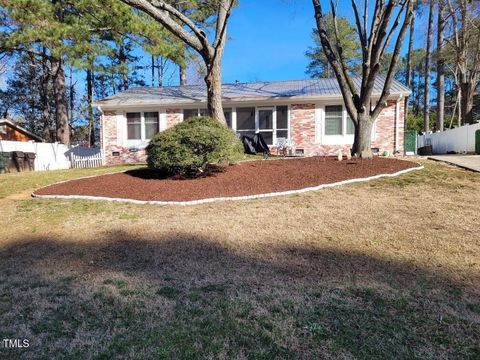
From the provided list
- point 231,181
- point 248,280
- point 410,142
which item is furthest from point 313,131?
point 248,280

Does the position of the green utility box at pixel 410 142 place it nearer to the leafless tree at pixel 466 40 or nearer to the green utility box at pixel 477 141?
the green utility box at pixel 477 141

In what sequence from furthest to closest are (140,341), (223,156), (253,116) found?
1. (253,116)
2. (223,156)
3. (140,341)

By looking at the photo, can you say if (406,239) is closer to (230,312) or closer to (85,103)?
(230,312)

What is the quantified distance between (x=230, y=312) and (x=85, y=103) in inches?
1174

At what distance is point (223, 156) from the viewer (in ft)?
23.6

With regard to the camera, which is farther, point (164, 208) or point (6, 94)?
point (6, 94)

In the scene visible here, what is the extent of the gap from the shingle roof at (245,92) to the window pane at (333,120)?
70 centimetres

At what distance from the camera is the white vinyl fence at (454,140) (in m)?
15.7

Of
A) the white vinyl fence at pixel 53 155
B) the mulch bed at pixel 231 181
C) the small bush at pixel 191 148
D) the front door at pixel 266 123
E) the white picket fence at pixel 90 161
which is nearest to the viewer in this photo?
the mulch bed at pixel 231 181

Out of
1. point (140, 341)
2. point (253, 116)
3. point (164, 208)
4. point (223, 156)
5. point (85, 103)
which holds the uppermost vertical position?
point (85, 103)

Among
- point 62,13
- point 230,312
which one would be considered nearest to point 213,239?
point 230,312

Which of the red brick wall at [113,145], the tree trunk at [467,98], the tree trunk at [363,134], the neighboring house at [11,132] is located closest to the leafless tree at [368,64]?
the tree trunk at [363,134]

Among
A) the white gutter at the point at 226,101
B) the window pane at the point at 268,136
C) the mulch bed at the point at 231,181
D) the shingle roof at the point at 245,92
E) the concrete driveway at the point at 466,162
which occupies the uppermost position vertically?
the shingle roof at the point at 245,92

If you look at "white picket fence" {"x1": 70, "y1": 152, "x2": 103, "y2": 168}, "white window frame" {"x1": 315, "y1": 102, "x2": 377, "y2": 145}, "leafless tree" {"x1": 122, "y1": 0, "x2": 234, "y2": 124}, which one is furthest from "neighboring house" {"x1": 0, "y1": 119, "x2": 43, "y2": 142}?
"white window frame" {"x1": 315, "y1": 102, "x2": 377, "y2": 145}
